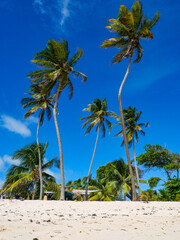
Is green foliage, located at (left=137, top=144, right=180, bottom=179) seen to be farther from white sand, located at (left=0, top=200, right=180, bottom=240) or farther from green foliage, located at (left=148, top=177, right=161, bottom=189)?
white sand, located at (left=0, top=200, right=180, bottom=240)

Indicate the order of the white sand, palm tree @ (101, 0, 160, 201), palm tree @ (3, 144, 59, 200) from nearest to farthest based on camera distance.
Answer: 1. the white sand
2. palm tree @ (101, 0, 160, 201)
3. palm tree @ (3, 144, 59, 200)

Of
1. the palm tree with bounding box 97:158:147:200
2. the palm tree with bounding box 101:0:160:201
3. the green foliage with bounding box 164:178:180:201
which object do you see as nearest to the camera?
the palm tree with bounding box 101:0:160:201

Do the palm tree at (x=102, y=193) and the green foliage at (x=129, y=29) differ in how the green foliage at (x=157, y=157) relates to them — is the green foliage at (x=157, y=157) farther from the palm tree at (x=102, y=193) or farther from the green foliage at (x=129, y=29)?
the green foliage at (x=129, y=29)

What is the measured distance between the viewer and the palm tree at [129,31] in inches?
728

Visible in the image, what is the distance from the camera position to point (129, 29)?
62.1ft

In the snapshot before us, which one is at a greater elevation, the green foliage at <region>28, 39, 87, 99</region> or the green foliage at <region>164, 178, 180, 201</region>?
the green foliage at <region>28, 39, 87, 99</region>

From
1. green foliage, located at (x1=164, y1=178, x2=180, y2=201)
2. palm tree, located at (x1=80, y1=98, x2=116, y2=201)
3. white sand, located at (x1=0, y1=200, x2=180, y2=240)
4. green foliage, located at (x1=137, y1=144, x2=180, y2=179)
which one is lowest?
white sand, located at (x1=0, y1=200, x2=180, y2=240)

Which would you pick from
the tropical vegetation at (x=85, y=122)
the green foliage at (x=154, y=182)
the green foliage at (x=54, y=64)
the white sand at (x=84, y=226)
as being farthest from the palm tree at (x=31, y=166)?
the green foliage at (x=154, y=182)

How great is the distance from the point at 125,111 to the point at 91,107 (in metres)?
5.55

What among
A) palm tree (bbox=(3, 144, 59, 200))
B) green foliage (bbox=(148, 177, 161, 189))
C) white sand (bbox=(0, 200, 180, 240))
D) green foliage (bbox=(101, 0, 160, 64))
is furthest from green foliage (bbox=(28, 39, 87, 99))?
green foliage (bbox=(148, 177, 161, 189))

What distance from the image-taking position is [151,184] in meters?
33.4

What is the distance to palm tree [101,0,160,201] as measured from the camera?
60.6 ft

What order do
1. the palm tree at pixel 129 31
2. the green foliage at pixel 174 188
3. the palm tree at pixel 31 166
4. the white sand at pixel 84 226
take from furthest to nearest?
1. the green foliage at pixel 174 188
2. the palm tree at pixel 31 166
3. the palm tree at pixel 129 31
4. the white sand at pixel 84 226

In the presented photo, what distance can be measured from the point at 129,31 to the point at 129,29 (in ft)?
0.88
